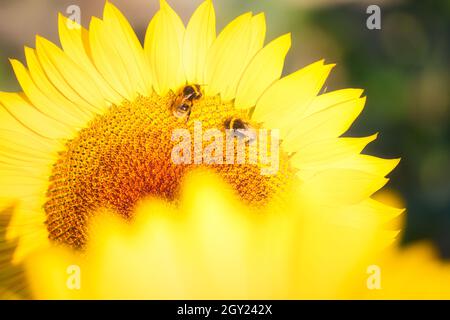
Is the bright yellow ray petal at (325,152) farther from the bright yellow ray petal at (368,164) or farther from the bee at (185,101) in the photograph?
the bee at (185,101)

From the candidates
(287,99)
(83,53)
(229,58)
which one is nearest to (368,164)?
(287,99)

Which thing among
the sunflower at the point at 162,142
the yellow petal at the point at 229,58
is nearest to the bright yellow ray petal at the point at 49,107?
the sunflower at the point at 162,142

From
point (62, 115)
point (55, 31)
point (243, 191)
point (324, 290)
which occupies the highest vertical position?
point (55, 31)

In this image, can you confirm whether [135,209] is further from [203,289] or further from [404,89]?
[404,89]

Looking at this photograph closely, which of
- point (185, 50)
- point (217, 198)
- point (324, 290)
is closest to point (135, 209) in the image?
point (217, 198)

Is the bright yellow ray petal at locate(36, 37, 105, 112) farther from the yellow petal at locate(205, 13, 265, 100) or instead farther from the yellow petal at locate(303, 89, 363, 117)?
the yellow petal at locate(303, 89, 363, 117)

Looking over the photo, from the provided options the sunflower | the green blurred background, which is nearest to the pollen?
the sunflower

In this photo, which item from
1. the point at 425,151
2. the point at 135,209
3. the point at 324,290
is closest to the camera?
the point at 324,290

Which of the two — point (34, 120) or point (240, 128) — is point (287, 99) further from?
point (34, 120)
